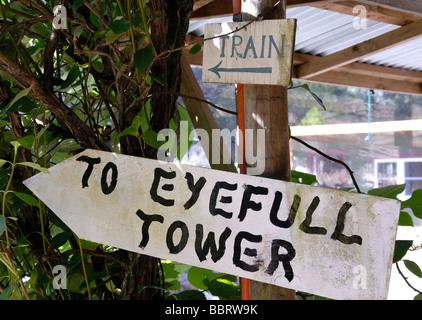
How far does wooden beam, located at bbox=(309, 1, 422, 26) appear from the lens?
1.71m

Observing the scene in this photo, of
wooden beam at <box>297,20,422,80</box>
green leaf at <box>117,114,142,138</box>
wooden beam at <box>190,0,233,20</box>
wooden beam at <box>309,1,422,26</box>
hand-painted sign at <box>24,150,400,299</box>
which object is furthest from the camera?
wooden beam at <box>297,20,422,80</box>

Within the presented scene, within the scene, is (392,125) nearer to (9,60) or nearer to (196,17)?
(196,17)

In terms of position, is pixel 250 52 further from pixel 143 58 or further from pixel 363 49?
pixel 363 49

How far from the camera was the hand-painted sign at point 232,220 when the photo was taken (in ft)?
1.59

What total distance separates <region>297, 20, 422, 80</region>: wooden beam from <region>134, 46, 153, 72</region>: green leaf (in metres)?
1.72

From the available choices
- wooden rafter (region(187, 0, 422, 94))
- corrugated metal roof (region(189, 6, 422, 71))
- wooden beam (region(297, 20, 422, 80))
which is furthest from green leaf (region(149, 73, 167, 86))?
wooden beam (region(297, 20, 422, 80))

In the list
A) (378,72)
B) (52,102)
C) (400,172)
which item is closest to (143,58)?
(52,102)

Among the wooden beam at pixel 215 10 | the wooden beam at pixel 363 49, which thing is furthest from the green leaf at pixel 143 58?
the wooden beam at pixel 363 49

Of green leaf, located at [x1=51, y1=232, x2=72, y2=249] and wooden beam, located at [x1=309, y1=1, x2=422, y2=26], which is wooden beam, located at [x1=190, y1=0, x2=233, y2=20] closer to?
wooden beam, located at [x1=309, y1=1, x2=422, y2=26]

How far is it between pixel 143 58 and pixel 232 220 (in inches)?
8.5

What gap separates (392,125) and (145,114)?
5.78m

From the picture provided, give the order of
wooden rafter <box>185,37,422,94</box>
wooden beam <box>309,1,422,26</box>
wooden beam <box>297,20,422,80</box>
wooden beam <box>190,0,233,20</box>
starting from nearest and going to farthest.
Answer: wooden beam <box>190,0,233,20</box> < wooden beam <box>309,1,422,26</box> < wooden beam <box>297,20,422,80</box> < wooden rafter <box>185,37,422,94</box>

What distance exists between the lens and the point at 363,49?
2213mm

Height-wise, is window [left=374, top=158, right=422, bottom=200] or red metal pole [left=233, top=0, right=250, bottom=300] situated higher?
red metal pole [left=233, top=0, right=250, bottom=300]
